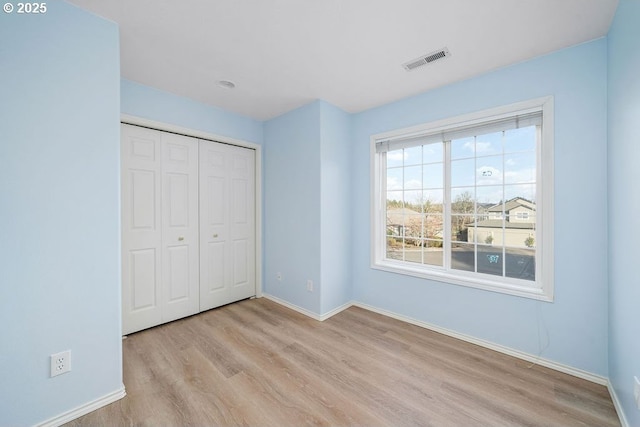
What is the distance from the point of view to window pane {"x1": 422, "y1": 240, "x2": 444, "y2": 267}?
108 inches

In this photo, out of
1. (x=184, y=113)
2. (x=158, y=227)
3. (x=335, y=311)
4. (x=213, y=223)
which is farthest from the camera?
(x=213, y=223)

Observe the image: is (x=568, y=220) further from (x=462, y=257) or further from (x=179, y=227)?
(x=179, y=227)

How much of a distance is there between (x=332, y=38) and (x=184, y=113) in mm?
1901

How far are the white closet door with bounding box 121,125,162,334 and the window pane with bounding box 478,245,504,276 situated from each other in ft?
11.0

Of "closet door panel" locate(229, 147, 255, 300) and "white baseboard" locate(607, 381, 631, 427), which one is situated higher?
"closet door panel" locate(229, 147, 255, 300)

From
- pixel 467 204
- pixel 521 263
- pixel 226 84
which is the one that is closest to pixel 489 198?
pixel 467 204

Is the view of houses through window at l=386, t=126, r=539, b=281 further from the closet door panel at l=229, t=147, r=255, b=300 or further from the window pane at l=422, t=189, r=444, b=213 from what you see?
the closet door panel at l=229, t=147, r=255, b=300

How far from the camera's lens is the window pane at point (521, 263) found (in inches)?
87.2

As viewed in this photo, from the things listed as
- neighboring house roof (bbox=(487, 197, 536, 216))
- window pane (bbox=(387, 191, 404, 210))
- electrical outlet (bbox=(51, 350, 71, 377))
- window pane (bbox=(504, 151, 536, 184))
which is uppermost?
window pane (bbox=(504, 151, 536, 184))

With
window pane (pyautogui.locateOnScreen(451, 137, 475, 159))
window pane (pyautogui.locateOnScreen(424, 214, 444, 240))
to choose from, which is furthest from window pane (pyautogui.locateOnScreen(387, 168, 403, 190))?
window pane (pyautogui.locateOnScreen(451, 137, 475, 159))

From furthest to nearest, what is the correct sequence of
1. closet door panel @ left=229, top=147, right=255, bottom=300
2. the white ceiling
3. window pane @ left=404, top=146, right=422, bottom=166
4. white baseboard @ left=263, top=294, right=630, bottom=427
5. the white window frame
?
closet door panel @ left=229, top=147, right=255, bottom=300, window pane @ left=404, top=146, right=422, bottom=166, the white window frame, white baseboard @ left=263, top=294, right=630, bottom=427, the white ceiling

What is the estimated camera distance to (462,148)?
8.47ft

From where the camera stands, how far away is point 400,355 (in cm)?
219

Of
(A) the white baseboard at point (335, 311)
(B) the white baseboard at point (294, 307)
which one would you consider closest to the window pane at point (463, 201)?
(A) the white baseboard at point (335, 311)
